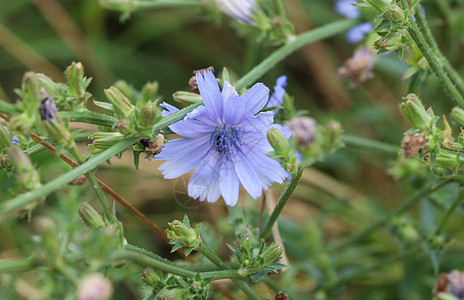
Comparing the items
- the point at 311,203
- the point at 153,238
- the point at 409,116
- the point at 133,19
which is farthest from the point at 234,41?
the point at 409,116

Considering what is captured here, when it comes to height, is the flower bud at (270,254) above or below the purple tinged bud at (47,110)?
below

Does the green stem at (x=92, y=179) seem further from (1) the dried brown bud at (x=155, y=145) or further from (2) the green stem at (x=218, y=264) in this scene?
(2) the green stem at (x=218, y=264)

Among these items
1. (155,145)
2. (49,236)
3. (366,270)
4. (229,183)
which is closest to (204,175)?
(229,183)

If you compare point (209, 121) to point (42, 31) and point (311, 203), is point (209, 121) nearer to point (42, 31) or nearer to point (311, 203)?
point (311, 203)

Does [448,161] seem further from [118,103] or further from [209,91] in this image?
Result: [118,103]

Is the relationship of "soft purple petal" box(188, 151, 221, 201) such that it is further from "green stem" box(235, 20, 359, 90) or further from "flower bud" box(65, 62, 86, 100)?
"flower bud" box(65, 62, 86, 100)

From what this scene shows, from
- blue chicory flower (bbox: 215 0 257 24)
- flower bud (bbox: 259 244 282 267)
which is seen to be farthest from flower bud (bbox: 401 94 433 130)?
blue chicory flower (bbox: 215 0 257 24)

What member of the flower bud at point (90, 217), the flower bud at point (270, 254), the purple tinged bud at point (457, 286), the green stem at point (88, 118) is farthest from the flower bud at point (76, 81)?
the purple tinged bud at point (457, 286)
